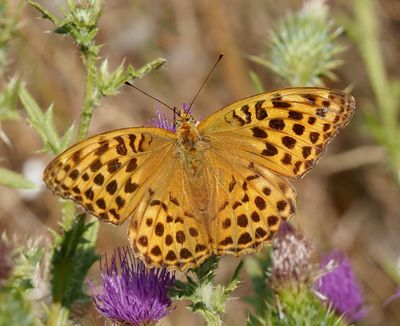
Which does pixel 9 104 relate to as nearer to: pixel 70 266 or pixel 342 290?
pixel 70 266

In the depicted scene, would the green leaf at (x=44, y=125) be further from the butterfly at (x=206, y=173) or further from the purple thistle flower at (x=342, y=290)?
the purple thistle flower at (x=342, y=290)

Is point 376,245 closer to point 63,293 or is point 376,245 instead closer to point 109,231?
point 109,231

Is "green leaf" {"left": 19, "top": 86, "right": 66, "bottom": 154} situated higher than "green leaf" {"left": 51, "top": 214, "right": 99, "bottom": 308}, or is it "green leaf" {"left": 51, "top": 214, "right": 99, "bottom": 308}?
"green leaf" {"left": 19, "top": 86, "right": 66, "bottom": 154}

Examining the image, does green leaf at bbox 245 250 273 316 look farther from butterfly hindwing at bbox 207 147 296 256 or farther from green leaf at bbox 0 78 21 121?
green leaf at bbox 0 78 21 121

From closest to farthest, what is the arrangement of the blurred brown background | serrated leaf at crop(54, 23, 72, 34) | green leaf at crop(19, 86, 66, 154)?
serrated leaf at crop(54, 23, 72, 34), green leaf at crop(19, 86, 66, 154), the blurred brown background

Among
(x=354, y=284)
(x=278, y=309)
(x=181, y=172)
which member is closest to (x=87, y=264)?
(x=181, y=172)

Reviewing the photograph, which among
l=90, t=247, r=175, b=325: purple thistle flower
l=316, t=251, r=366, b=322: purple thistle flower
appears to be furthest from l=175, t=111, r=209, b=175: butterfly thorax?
l=316, t=251, r=366, b=322: purple thistle flower

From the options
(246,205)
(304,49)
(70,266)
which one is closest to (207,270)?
(246,205)
